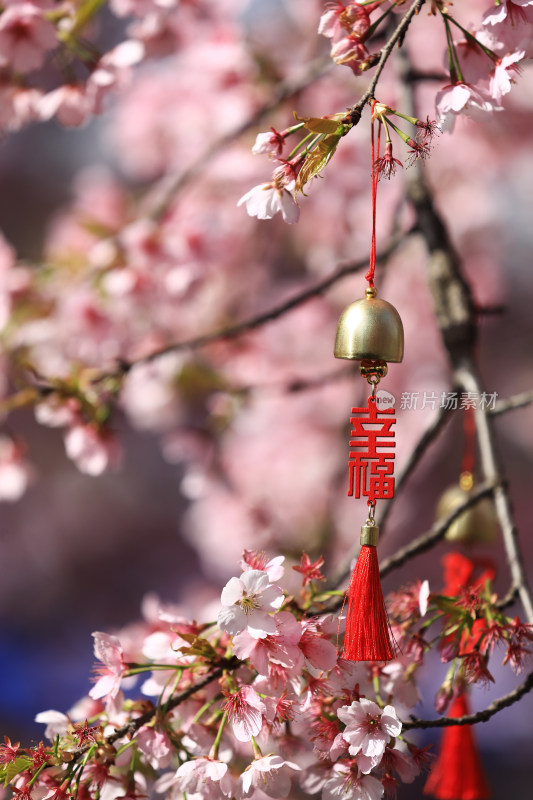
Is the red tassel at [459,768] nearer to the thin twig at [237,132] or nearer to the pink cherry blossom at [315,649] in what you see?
the pink cherry blossom at [315,649]

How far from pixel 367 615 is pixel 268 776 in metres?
0.11

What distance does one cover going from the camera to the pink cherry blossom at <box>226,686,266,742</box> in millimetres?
420

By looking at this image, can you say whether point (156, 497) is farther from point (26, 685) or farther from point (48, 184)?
point (48, 184)

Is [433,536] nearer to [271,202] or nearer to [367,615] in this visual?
[367,615]

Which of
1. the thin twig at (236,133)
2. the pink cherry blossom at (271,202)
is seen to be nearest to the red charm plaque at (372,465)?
the pink cherry blossom at (271,202)

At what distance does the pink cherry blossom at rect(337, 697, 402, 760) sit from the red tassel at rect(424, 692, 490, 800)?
17 centimetres

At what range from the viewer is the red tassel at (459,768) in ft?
1.88

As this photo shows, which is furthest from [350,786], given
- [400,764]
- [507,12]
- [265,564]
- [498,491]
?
[507,12]

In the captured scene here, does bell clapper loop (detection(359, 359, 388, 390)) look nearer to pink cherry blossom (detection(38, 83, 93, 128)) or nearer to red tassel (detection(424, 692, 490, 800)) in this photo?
red tassel (detection(424, 692, 490, 800))

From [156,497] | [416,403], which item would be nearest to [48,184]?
[156,497]

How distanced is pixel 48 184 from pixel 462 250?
1.00m

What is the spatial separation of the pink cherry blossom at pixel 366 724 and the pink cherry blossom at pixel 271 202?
0.90ft

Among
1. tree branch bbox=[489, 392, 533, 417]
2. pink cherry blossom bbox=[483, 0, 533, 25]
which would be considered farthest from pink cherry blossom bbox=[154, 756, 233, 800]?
pink cherry blossom bbox=[483, 0, 533, 25]

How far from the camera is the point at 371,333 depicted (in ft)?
1.39
